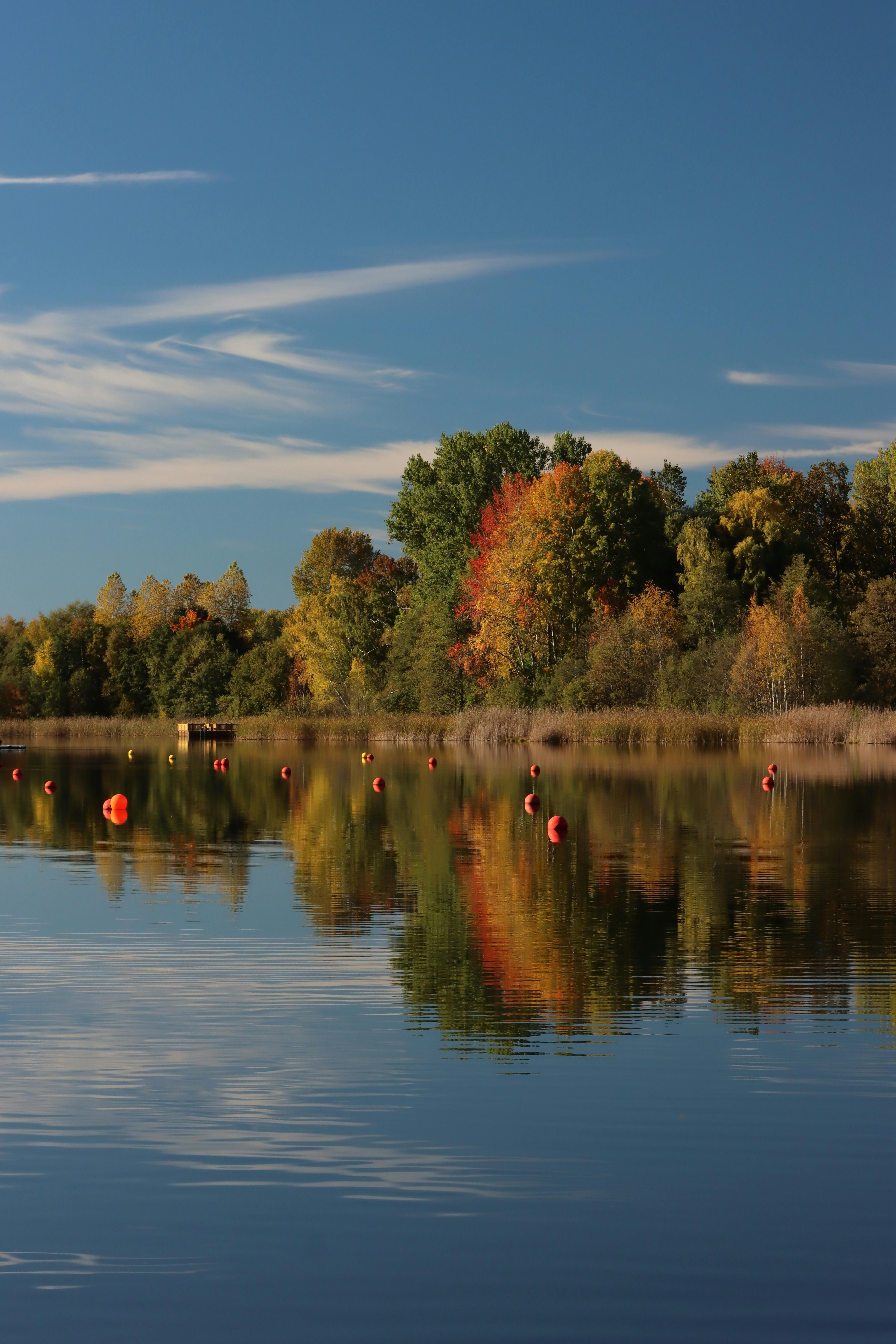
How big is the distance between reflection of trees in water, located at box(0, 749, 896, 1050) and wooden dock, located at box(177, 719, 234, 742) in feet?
155

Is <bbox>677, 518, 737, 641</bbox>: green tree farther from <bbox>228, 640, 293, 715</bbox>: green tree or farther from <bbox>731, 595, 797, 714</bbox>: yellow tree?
<bbox>228, 640, 293, 715</bbox>: green tree

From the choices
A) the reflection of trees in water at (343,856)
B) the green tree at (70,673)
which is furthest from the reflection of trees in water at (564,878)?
the green tree at (70,673)

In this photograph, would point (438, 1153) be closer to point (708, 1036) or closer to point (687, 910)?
point (708, 1036)

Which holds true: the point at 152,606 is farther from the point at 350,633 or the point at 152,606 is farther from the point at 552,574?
the point at 552,574

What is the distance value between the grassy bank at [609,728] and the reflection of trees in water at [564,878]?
17.2 metres

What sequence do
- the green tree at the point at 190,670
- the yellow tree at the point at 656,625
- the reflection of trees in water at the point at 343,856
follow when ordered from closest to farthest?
the reflection of trees in water at the point at 343,856
the yellow tree at the point at 656,625
the green tree at the point at 190,670

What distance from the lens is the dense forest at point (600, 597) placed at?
63.6m

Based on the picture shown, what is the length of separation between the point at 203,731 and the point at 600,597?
95.7 feet

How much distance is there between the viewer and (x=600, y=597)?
6975 cm

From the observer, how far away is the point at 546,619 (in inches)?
2699

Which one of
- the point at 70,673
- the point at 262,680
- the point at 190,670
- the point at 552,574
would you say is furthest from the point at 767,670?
the point at 70,673

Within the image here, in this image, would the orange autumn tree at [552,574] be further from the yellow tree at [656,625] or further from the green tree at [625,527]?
the yellow tree at [656,625]

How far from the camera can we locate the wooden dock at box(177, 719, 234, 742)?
83.1m

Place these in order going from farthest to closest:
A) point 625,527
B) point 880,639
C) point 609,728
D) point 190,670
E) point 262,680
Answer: point 190,670
point 262,680
point 625,527
point 880,639
point 609,728
